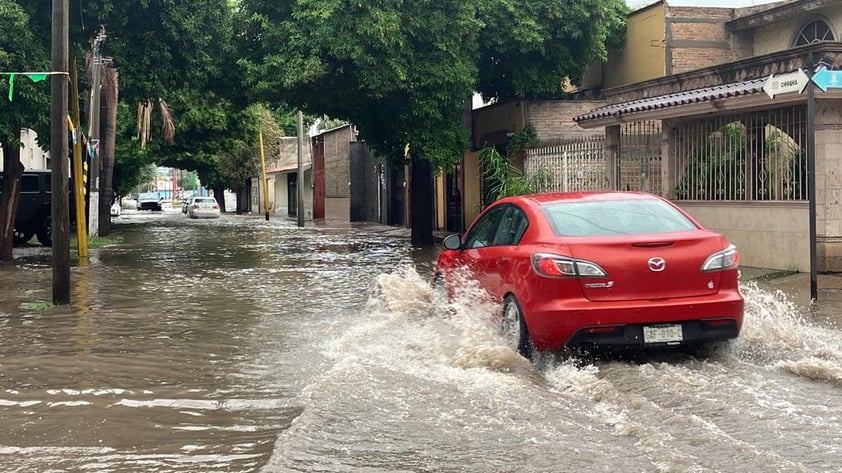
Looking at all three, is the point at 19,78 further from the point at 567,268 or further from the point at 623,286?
the point at 623,286

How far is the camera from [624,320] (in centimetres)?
653

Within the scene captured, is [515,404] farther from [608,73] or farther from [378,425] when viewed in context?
[608,73]

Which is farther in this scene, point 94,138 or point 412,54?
point 94,138

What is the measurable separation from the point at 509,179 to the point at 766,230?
24.2ft

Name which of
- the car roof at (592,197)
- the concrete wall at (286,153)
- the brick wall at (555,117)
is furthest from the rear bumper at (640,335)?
the concrete wall at (286,153)

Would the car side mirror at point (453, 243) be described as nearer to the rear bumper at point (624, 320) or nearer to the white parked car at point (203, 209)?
the rear bumper at point (624, 320)

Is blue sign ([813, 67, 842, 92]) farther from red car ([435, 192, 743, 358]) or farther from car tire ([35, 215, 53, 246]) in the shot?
car tire ([35, 215, 53, 246])

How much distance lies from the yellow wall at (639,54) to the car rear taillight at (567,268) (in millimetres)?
16700

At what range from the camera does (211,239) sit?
27.6 m

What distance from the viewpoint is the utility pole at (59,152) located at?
10781 mm

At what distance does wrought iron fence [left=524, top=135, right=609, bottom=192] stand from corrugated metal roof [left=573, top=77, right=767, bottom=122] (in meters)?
0.78

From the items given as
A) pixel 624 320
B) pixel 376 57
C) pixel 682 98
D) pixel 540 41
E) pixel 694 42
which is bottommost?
pixel 624 320

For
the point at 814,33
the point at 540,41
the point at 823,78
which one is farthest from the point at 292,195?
the point at 823,78

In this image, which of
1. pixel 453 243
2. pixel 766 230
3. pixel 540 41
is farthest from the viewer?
pixel 540 41
